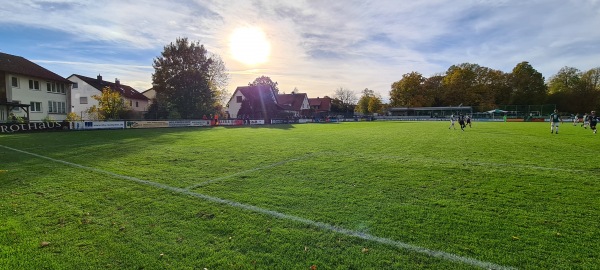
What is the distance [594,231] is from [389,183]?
3.21 metres

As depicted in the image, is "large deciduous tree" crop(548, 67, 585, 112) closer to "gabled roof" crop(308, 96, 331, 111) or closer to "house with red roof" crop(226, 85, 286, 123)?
"gabled roof" crop(308, 96, 331, 111)

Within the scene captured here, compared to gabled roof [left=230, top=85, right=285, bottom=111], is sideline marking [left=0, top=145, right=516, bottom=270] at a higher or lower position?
lower

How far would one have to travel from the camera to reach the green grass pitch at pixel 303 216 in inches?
128

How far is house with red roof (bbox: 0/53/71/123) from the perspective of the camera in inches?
1216

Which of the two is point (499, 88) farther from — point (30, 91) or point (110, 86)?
point (30, 91)

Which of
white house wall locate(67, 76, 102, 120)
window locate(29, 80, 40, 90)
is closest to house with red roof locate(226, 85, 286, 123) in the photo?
white house wall locate(67, 76, 102, 120)

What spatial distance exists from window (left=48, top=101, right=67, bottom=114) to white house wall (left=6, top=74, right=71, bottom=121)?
263 mm

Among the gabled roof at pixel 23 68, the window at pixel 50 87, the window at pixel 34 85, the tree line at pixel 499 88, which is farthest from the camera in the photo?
the tree line at pixel 499 88

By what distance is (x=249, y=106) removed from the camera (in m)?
55.3

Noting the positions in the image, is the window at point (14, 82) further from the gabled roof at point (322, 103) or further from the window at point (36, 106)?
the gabled roof at point (322, 103)

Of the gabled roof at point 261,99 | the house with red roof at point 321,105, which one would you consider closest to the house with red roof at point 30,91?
the gabled roof at point 261,99

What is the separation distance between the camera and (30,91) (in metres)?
33.7

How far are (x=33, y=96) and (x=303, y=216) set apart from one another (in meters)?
43.2

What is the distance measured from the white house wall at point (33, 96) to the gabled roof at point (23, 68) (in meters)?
0.70
